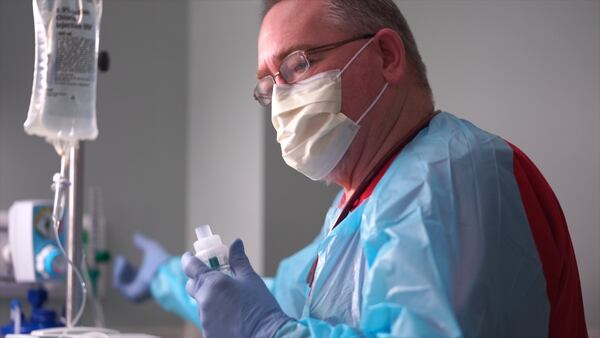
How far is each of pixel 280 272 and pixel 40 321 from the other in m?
0.75

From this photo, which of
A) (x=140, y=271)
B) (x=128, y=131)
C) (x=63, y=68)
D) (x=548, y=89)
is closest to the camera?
(x=63, y=68)

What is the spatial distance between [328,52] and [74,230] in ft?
2.27

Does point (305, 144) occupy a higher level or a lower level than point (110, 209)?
higher

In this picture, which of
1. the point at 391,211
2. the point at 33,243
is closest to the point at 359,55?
the point at 391,211

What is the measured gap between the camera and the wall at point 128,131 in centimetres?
264

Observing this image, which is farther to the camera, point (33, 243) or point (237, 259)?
point (33, 243)

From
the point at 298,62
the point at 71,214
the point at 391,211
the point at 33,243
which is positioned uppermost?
the point at 298,62

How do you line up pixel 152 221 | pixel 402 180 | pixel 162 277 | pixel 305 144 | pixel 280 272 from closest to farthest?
pixel 402 180 → pixel 305 144 → pixel 280 272 → pixel 162 277 → pixel 152 221

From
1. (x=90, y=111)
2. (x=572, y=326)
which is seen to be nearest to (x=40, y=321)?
(x=90, y=111)

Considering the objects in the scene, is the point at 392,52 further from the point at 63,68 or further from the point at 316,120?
the point at 63,68

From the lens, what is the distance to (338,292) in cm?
119

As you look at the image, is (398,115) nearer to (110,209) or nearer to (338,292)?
(338,292)

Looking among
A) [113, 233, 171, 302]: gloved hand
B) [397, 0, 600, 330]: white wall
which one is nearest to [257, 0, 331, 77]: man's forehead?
[397, 0, 600, 330]: white wall

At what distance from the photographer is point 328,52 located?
1.35 meters
